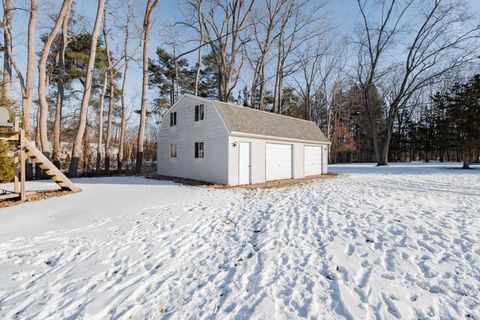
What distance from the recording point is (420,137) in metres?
36.0

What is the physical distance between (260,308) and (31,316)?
233 centimetres

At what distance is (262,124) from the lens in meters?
12.4

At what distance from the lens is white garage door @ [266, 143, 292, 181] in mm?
12148

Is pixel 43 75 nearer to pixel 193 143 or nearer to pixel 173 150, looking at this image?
pixel 173 150

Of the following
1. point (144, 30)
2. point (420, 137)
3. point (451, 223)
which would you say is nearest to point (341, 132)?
point (420, 137)

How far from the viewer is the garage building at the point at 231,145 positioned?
10.7m

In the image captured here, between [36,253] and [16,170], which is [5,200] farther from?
[36,253]

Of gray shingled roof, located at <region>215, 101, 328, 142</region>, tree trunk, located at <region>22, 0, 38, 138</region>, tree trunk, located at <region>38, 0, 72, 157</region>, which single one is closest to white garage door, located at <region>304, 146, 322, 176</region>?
gray shingled roof, located at <region>215, 101, 328, 142</region>

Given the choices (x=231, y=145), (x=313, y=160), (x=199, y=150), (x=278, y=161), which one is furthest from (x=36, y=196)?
(x=313, y=160)

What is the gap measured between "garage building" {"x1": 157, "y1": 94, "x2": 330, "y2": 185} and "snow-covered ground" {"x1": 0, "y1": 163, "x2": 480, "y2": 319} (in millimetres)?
5017

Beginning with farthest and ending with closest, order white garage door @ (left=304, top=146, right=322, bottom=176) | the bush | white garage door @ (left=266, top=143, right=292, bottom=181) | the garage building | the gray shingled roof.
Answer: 1. white garage door @ (left=304, top=146, right=322, bottom=176)
2. white garage door @ (left=266, top=143, right=292, bottom=181)
3. the gray shingled roof
4. the garage building
5. the bush

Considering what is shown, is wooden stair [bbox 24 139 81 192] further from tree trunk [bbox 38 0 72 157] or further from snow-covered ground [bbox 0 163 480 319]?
tree trunk [bbox 38 0 72 157]

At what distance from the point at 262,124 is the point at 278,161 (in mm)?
2316

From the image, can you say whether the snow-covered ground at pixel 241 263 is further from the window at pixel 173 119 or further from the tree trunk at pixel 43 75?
the window at pixel 173 119
